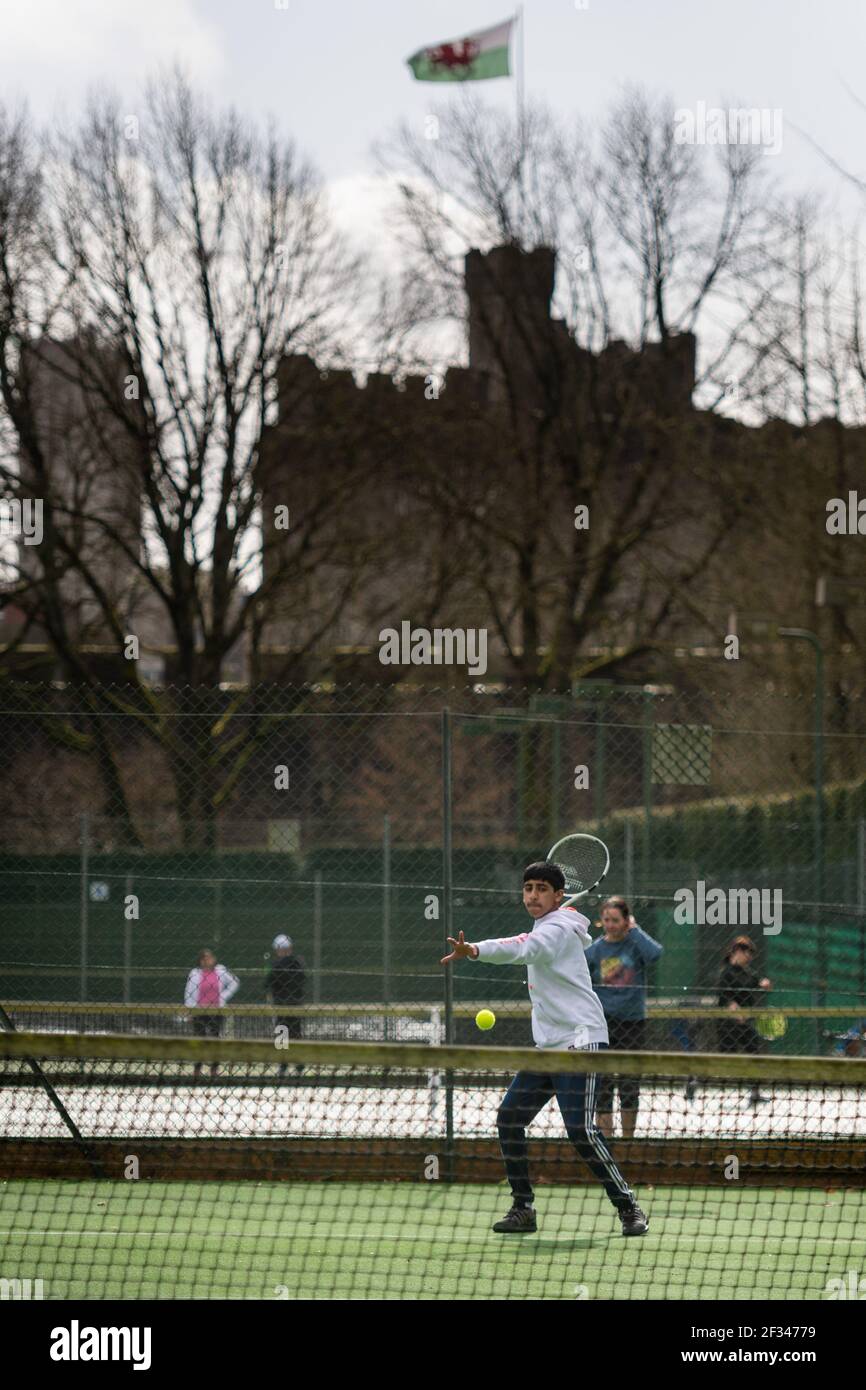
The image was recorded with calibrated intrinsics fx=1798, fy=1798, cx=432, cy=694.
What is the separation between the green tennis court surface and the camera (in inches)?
295

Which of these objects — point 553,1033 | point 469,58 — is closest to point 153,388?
point 469,58

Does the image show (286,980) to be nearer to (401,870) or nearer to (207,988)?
(207,988)

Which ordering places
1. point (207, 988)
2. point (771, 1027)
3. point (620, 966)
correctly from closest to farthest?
point (620, 966)
point (771, 1027)
point (207, 988)

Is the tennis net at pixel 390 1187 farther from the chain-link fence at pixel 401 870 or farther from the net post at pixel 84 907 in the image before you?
the chain-link fence at pixel 401 870

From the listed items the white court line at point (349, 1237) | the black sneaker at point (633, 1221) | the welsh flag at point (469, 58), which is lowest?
the white court line at point (349, 1237)

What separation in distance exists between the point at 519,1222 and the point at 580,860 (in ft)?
7.78

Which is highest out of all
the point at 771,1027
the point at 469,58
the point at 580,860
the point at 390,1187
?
the point at 469,58

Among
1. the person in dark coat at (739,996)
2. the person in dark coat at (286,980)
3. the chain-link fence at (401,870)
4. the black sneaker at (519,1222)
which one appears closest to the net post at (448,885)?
the chain-link fence at (401,870)

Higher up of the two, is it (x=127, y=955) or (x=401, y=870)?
(x=401, y=870)

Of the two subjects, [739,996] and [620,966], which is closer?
[620,966]

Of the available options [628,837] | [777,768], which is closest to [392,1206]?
[628,837]

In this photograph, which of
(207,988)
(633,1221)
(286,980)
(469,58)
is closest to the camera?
(633,1221)

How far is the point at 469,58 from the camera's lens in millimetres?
33250

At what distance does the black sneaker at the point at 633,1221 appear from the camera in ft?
27.8
